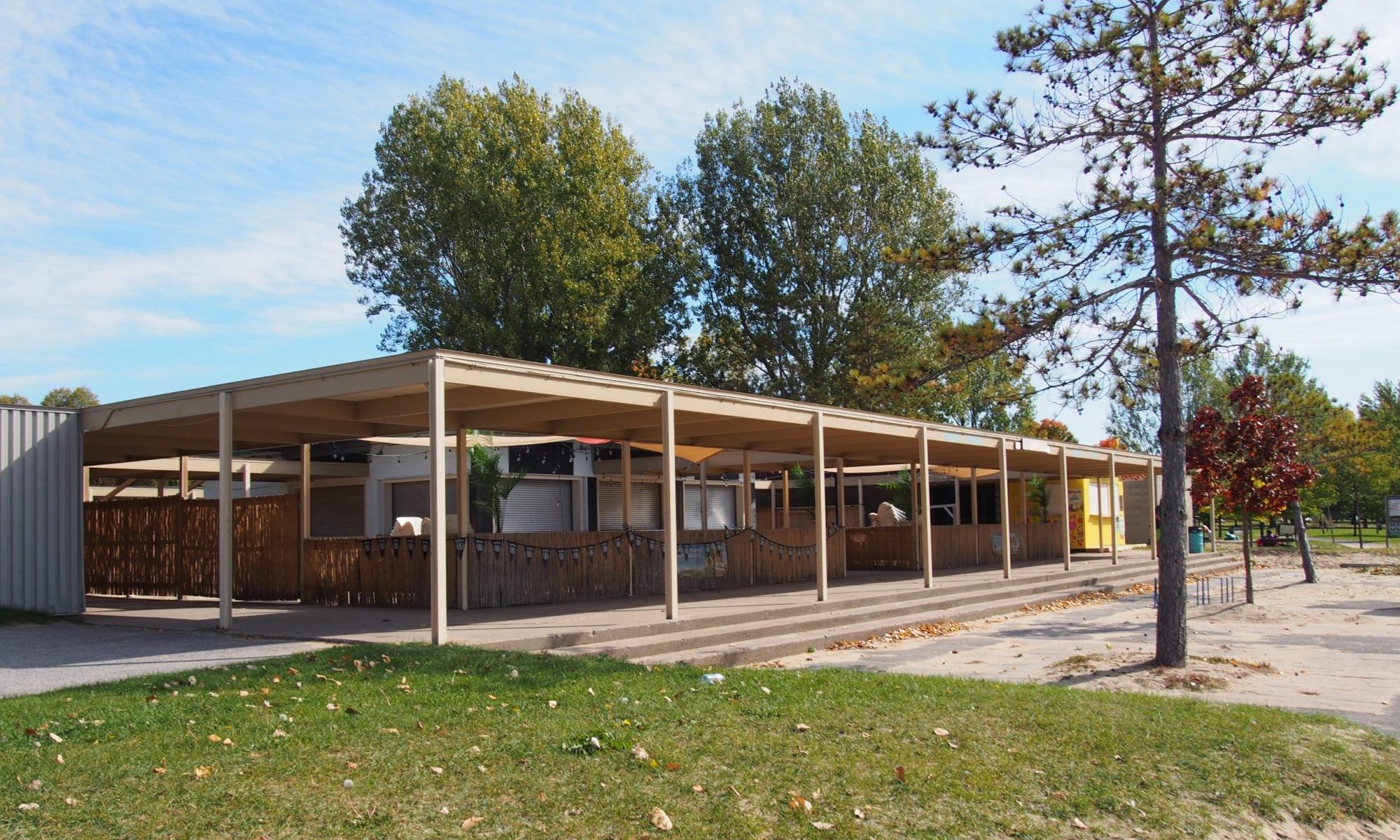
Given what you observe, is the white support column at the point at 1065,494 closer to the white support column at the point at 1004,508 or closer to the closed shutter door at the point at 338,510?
the white support column at the point at 1004,508

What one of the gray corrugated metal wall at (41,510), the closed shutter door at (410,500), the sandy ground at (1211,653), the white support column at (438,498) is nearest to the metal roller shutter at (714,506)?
the closed shutter door at (410,500)

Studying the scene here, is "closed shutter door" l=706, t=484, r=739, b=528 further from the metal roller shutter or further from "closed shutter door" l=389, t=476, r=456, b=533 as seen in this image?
"closed shutter door" l=389, t=476, r=456, b=533

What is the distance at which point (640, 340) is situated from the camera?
31.8m

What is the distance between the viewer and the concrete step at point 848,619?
35.3ft

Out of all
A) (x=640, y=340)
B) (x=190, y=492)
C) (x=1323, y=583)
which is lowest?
(x=1323, y=583)

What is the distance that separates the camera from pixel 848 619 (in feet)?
45.1

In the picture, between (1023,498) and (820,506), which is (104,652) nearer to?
(820,506)

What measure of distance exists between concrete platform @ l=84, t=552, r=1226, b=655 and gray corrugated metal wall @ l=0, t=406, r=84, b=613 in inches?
25.9

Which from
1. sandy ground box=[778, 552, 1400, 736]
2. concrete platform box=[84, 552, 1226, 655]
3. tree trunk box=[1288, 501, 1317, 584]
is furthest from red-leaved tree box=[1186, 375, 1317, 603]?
tree trunk box=[1288, 501, 1317, 584]

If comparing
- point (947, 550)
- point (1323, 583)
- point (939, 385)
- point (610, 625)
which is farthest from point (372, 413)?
point (1323, 583)

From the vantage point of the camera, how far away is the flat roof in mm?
10758

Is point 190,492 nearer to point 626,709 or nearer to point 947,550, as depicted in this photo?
point 947,550

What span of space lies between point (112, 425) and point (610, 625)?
23.9 feet

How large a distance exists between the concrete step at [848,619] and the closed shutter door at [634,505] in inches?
405
